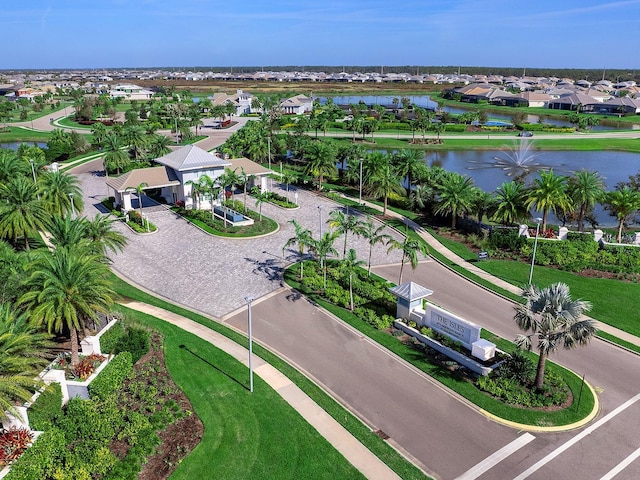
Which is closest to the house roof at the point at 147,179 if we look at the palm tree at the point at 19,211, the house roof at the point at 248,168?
the house roof at the point at 248,168

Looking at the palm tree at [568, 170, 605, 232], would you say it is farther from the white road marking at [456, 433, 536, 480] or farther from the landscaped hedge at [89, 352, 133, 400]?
the landscaped hedge at [89, 352, 133, 400]

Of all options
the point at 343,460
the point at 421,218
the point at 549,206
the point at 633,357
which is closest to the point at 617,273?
the point at 549,206

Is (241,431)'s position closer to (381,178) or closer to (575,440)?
(575,440)

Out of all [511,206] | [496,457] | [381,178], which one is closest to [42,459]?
[496,457]

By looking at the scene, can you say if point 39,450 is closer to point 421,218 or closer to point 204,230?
point 204,230

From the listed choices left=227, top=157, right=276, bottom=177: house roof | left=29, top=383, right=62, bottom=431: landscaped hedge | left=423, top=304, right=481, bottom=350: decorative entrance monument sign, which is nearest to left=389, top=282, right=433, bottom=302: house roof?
left=423, top=304, right=481, bottom=350: decorative entrance monument sign
